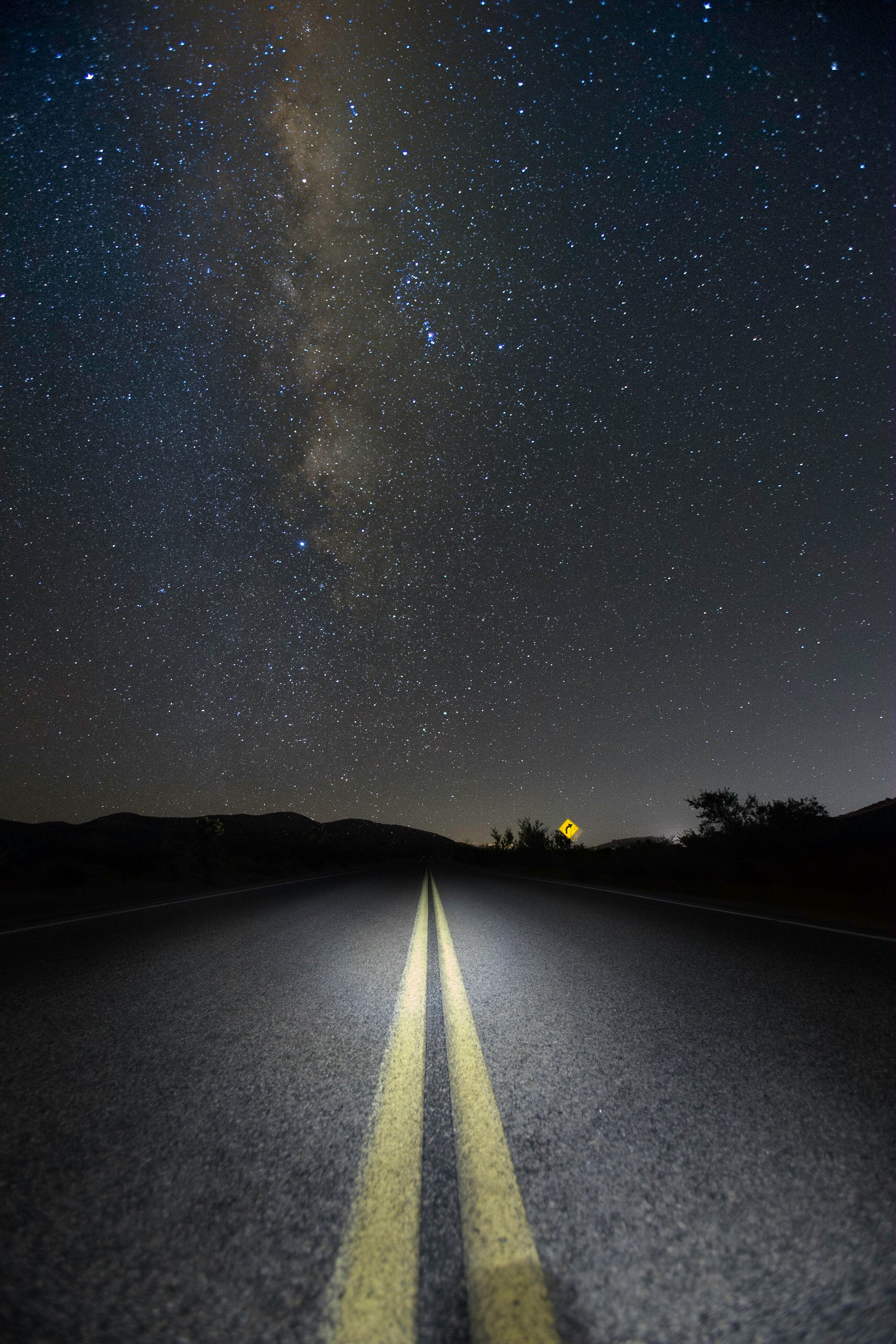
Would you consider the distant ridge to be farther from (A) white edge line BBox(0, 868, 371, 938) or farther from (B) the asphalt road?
(B) the asphalt road

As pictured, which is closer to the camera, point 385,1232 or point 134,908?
point 385,1232

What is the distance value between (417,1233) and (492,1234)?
0.17m

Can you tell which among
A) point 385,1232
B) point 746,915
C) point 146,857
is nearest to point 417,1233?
point 385,1232

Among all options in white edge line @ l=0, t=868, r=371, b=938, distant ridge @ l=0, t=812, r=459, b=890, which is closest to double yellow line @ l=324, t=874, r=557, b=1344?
white edge line @ l=0, t=868, r=371, b=938

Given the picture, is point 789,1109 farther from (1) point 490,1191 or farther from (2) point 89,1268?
(2) point 89,1268

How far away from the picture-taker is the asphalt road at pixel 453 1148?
98 cm

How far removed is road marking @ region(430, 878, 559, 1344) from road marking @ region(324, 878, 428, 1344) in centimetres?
12

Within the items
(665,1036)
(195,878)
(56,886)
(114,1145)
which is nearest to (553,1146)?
(665,1036)

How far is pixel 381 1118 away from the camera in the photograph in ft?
5.44

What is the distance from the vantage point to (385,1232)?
113cm

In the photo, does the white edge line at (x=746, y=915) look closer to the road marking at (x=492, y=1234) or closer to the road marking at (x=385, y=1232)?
the road marking at (x=492, y=1234)

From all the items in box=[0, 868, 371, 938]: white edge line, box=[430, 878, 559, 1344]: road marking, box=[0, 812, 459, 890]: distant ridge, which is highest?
box=[0, 812, 459, 890]: distant ridge

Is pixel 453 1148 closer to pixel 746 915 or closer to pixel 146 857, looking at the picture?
pixel 746 915

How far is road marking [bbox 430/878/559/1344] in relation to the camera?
908 mm
